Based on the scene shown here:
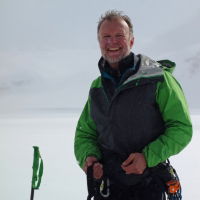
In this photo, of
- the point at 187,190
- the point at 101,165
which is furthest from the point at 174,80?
the point at 187,190

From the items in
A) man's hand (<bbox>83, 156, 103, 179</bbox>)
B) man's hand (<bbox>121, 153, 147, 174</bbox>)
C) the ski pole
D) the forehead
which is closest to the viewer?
man's hand (<bbox>121, 153, 147, 174</bbox>)

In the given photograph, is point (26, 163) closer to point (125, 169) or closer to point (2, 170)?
point (2, 170)

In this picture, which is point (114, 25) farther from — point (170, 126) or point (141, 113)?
point (170, 126)

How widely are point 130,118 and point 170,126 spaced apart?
0.92 feet

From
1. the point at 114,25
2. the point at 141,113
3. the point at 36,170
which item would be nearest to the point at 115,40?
the point at 114,25

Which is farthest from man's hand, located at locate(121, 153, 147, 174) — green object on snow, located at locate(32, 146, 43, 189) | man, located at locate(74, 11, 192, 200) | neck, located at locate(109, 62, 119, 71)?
green object on snow, located at locate(32, 146, 43, 189)

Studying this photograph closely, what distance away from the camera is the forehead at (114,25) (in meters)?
2.79

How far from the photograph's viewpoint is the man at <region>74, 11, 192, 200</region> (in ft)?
8.35

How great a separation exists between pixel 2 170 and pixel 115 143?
25.4 feet

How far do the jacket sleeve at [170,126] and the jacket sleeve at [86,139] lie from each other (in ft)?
1.56

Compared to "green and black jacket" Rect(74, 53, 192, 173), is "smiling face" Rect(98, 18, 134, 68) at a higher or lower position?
higher

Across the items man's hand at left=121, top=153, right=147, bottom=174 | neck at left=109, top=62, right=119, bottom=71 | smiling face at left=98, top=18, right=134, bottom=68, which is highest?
smiling face at left=98, top=18, right=134, bottom=68

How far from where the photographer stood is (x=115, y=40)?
9.07 ft

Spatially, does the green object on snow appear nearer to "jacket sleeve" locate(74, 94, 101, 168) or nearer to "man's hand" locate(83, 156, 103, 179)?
"jacket sleeve" locate(74, 94, 101, 168)
